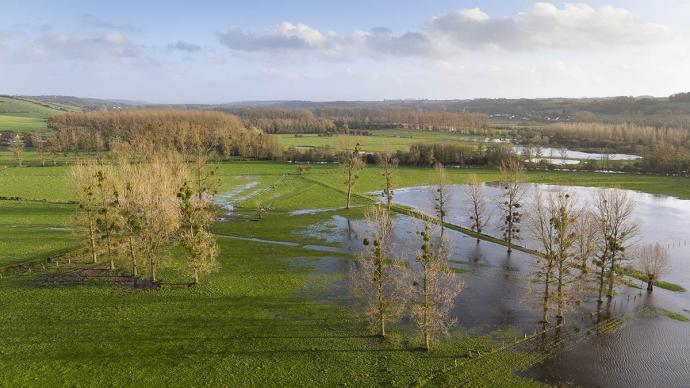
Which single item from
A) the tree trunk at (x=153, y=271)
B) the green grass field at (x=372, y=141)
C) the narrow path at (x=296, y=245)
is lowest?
the narrow path at (x=296, y=245)

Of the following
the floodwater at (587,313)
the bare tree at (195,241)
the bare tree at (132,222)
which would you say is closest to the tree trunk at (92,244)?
the bare tree at (132,222)

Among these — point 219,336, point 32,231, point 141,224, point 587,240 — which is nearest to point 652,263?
point 587,240

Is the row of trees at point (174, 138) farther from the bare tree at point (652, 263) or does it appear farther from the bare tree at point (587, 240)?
the bare tree at point (652, 263)

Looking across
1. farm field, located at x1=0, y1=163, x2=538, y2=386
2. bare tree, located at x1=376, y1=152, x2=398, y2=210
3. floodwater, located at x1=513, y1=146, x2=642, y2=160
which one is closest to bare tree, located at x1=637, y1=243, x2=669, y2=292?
farm field, located at x1=0, y1=163, x2=538, y2=386

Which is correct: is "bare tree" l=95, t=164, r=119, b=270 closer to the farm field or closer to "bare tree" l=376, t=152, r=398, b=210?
the farm field

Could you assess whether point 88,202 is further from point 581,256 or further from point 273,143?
point 273,143

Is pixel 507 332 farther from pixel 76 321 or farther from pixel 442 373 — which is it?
pixel 76 321
